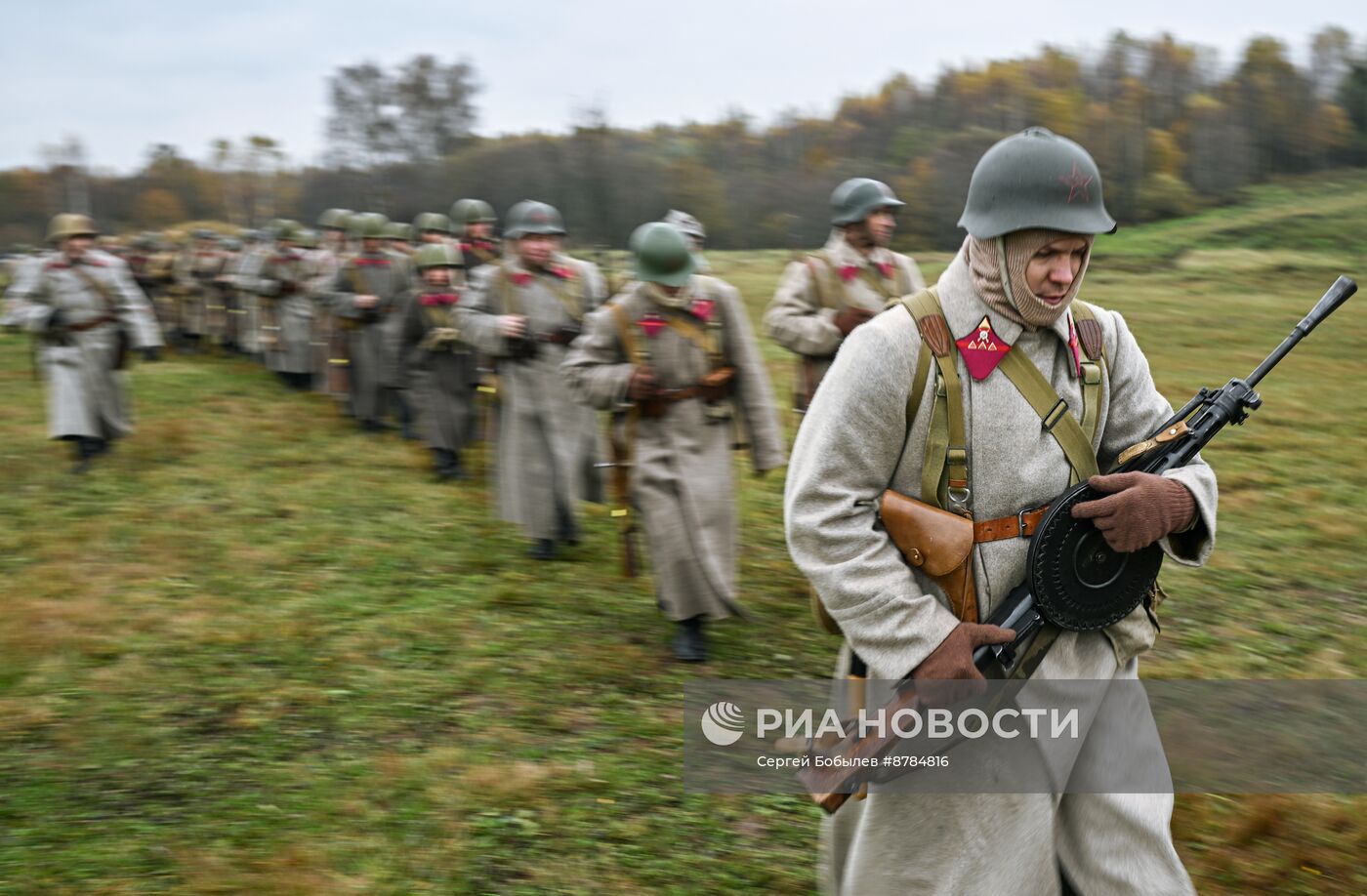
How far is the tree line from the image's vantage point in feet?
124

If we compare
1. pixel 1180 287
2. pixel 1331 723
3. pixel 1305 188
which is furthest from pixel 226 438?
pixel 1305 188

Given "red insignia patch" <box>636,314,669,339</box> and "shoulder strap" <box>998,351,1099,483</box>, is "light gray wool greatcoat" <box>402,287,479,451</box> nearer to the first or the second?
"red insignia patch" <box>636,314,669,339</box>

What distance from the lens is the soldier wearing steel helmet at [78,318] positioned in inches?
423

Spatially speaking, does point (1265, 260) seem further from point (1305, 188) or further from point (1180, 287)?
point (1305, 188)

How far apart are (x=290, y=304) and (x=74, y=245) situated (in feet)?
20.1

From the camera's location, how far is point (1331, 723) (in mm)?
5551

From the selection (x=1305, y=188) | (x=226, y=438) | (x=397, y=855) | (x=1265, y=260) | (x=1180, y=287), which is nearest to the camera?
(x=397, y=855)

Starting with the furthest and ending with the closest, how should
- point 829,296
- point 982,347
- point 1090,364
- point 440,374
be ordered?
point 440,374, point 829,296, point 1090,364, point 982,347

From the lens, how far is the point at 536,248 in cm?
851

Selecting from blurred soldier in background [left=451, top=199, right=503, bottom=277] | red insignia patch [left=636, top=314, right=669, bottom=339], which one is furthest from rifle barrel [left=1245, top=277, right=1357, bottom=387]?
blurred soldier in background [left=451, top=199, right=503, bottom=277]

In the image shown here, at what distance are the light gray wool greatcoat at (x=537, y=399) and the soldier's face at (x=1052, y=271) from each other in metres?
5.97

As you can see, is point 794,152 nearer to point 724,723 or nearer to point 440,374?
point 440,374

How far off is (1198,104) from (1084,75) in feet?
27.5

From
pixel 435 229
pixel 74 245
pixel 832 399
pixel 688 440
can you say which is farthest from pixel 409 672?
pixel 435 229
